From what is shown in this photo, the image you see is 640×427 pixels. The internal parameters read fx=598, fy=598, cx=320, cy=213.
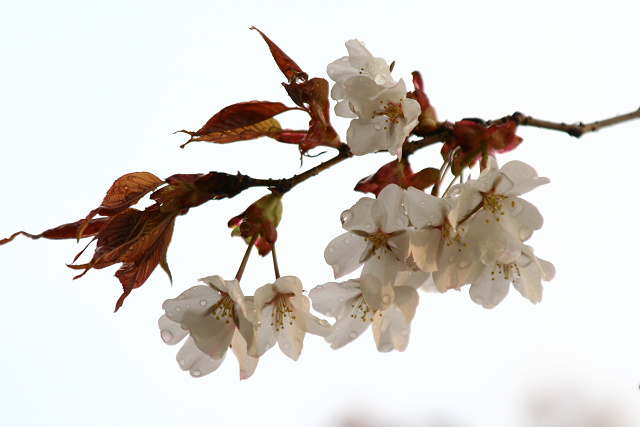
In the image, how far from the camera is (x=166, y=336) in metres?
0.89

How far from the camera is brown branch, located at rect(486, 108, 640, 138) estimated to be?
860 mm

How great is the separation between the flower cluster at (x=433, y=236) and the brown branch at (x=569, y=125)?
0.11 m

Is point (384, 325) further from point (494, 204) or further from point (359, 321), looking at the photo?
point (494, 204)

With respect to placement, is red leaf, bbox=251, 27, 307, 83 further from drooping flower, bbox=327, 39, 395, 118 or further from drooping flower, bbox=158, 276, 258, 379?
drooping flower, bbox=158, 276, 258, 379

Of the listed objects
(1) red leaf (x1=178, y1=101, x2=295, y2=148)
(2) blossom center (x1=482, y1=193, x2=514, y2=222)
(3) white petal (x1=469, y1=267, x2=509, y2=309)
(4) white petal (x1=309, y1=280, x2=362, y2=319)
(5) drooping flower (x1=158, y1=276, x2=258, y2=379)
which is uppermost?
(1) red leaf (x1=178, y1=101, x2=295, y2=148)

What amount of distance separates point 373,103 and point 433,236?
204mm

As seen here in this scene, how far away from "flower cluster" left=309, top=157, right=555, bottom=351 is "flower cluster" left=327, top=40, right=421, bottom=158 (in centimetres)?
9

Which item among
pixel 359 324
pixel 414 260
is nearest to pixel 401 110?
pixel 414 260

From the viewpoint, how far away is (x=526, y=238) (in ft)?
2.62

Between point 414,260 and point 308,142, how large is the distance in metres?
0.25

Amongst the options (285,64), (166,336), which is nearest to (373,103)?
(285,64)

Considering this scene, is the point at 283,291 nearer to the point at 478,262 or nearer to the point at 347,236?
the point at 347,236

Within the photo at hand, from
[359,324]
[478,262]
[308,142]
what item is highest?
[308,142]

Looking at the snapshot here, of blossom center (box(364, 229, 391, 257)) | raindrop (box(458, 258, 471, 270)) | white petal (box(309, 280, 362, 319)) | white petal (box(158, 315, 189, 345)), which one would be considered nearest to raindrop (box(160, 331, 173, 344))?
white petal (box(158, 315, 189, 345))
